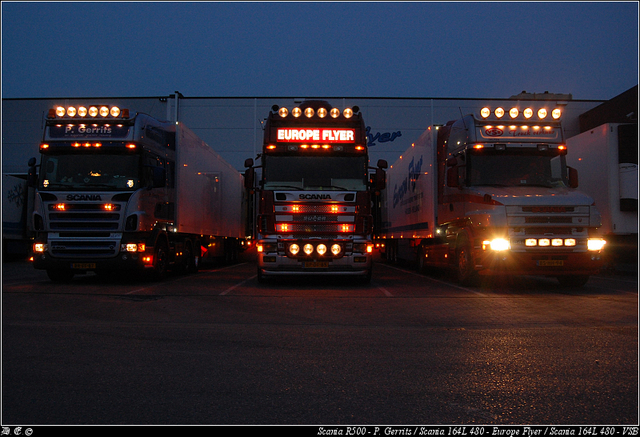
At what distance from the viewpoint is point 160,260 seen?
13820mm

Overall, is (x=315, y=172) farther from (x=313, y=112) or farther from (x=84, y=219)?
(x=84, y=219)

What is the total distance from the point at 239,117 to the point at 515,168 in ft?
85.0

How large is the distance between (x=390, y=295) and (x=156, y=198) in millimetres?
6578

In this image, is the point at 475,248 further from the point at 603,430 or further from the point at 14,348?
the point at 14,348

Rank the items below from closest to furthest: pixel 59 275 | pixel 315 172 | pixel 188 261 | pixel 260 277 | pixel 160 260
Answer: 1. pixel 315 172
2. pixel 260 277
3. pixel 59 275
4. pixel 160 260
5. pixel 188 261

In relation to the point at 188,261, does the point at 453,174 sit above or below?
above

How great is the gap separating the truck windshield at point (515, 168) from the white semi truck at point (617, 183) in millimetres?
3896

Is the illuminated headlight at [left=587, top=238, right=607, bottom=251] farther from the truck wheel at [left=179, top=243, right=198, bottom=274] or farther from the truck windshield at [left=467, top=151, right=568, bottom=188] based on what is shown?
the truck wheel at [left=179, top=243, right=198, bottom=274]

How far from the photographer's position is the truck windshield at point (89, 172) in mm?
12289

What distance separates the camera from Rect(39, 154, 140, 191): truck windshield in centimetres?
1229

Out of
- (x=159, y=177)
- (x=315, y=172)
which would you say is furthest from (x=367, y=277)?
(x=159, y=177)

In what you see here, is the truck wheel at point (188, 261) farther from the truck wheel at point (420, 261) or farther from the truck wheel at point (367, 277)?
the truck wheel at point (420, 261)

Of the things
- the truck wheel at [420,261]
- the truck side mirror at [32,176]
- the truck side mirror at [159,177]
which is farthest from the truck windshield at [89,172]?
the truck wheel at [420,261]

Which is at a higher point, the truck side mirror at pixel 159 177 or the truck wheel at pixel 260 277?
the truck side mirror at pixel 159 177
